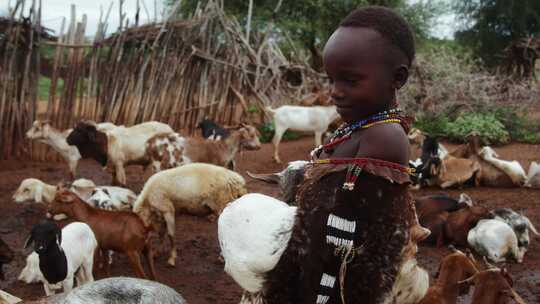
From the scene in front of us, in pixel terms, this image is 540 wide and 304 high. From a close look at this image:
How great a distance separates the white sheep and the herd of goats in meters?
0.01

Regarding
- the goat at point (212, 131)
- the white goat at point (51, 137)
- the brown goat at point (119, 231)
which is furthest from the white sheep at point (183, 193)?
the goat at point (212, 131)

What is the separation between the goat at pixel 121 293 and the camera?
3445 millimetres

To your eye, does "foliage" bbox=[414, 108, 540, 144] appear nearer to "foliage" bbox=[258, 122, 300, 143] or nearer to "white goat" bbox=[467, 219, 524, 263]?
"foliage" bbox=[258, 122, 300, 143]

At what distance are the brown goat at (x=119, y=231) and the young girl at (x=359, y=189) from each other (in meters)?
4.72

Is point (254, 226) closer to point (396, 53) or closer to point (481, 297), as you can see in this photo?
point (396, 53)

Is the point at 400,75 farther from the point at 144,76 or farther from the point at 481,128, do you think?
the point at 481,128

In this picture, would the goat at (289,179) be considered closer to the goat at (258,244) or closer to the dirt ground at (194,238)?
the goat at (258,244)

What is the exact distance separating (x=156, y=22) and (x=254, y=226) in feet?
38.0

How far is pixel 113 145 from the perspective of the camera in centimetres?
915

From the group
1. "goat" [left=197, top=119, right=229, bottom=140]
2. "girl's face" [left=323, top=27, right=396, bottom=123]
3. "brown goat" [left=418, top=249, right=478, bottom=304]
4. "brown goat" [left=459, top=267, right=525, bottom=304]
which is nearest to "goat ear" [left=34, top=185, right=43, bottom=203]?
"goat" [left=197, top=119, right=229, bottom=140]

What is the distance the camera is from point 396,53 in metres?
1.54

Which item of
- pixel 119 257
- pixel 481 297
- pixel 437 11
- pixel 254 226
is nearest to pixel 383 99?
pixel 254 226

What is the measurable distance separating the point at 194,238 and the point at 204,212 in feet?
2.14

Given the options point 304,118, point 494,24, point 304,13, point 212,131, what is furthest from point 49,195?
point 494,24
